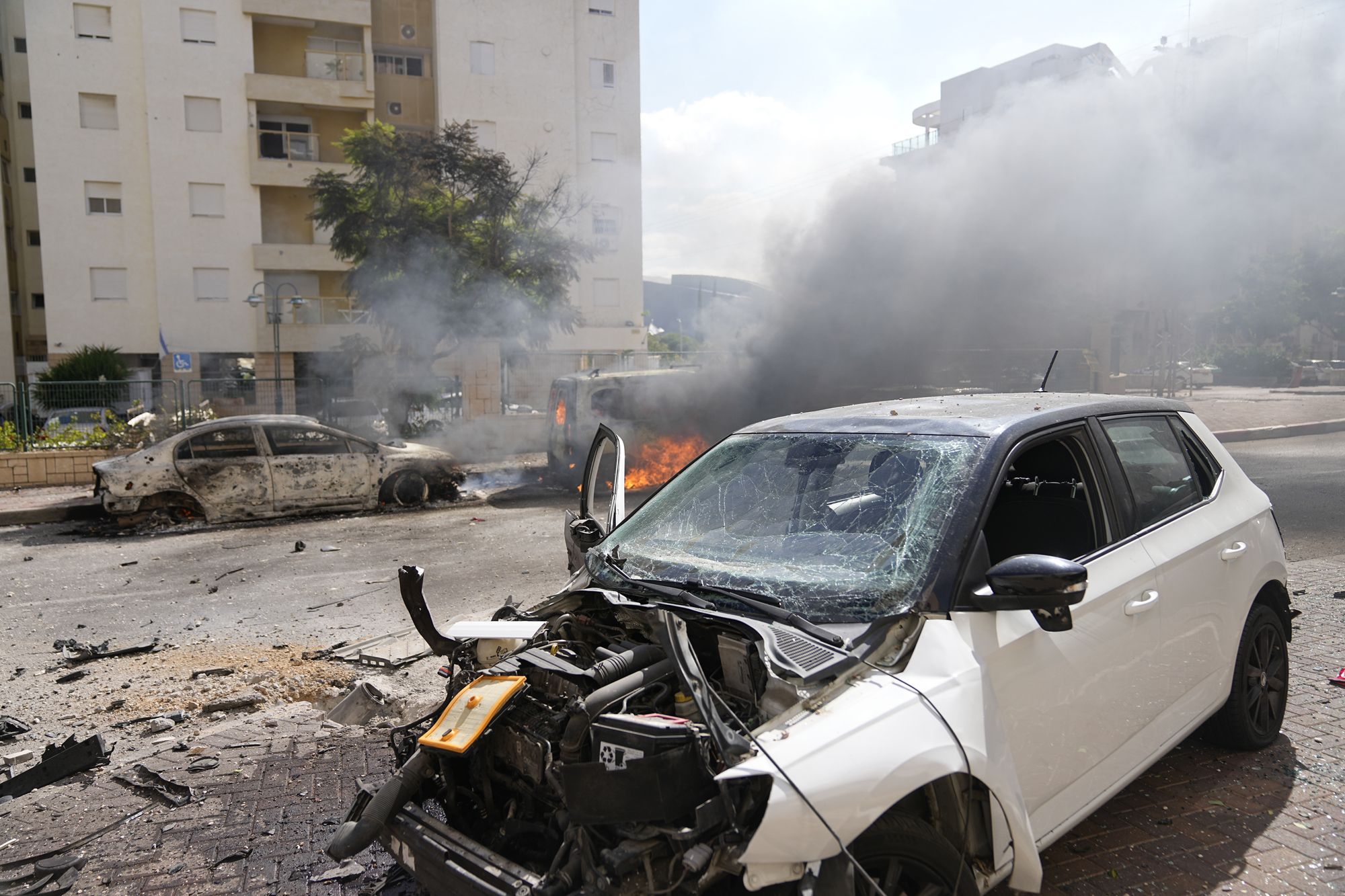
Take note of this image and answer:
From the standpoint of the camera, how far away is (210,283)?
100ft

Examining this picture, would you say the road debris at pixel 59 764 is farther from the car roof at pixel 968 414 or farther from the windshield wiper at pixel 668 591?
the car roof at pixel 968 414

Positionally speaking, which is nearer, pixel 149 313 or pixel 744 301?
pixel 744 301

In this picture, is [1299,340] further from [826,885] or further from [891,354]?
[826,885]

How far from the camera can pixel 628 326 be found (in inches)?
1363

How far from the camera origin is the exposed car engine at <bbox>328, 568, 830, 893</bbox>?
2068mm

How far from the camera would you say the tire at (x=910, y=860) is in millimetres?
2072

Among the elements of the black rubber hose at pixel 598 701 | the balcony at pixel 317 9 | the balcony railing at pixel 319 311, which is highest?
the balcony at pixel 317 9

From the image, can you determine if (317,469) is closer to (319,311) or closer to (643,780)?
(643,780)

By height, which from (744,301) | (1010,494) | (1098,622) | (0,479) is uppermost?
(744,301)

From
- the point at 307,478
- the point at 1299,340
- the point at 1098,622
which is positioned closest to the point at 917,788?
the point at 1098,622

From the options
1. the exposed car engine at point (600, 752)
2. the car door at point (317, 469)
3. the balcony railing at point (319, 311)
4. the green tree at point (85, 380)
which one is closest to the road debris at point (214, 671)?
the exposed car engine at point (600, 752)

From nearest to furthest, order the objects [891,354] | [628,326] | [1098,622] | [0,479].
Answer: [1098,622], [0,479], [891,354], [628,326]

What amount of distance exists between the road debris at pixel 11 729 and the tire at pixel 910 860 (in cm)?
434

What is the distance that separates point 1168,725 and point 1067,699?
0.81 meters
